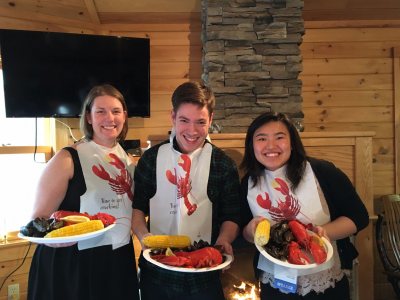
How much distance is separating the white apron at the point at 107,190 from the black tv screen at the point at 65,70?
1021mm

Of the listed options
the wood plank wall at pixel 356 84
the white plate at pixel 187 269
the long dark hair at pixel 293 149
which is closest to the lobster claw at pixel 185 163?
the long dark hair at pixel 293 149

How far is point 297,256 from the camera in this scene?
1200 mm

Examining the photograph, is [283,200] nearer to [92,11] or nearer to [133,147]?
[133,147]

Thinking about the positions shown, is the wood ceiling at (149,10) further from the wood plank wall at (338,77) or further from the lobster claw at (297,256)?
the lobster claw at (297,256)

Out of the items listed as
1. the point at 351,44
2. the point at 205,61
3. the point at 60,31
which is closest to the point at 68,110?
the point at 60,31

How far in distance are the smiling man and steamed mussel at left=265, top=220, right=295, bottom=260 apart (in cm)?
21

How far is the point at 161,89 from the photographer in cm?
287

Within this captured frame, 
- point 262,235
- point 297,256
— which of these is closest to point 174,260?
point 262,235

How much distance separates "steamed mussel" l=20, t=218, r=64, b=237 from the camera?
126 cm

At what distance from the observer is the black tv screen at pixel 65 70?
2.37 metres

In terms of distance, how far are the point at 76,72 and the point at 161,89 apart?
2.26 feet

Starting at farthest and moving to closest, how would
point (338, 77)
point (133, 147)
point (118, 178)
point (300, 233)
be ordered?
point (338, 77), point (133, 147), point (118, 178), point (300, 233)

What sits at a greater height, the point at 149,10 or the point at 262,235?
the point at 149,10

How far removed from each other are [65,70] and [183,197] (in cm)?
154
